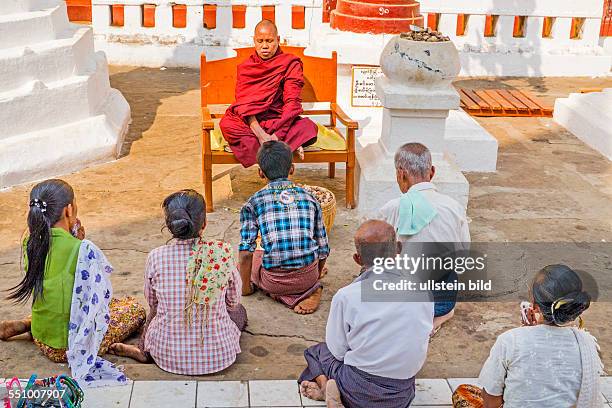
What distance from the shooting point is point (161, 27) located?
1113 cm

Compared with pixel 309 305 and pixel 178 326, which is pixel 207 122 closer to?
pixel 309 305

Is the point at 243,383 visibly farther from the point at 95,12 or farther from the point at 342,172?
the point at 95,12

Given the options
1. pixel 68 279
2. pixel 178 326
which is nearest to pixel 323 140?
pixel 178 326

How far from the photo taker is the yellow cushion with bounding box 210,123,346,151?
6.28 m

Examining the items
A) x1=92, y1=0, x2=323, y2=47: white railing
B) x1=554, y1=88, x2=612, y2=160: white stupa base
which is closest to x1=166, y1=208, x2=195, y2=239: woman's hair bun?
x1=554, y1=88, x2=612, y2=160: white stupa base

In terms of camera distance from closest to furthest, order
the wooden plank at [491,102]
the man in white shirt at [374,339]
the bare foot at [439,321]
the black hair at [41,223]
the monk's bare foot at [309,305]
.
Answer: the man in white shirt at [374,339]
the black hair at [41,223]
the bare foot at [439,321]
the monk's bare foot at [309,305]
the wooden plank at [491,102]

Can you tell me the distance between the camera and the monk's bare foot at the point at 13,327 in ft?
13.9

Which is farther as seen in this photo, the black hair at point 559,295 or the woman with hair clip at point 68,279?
the woman with hair clip at point 68,279

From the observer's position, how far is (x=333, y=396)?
11.7 feet

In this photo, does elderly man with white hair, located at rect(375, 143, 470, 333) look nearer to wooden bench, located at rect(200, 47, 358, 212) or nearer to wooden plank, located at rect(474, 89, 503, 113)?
wooden bench, located at rect(200, 47, 358, 212)

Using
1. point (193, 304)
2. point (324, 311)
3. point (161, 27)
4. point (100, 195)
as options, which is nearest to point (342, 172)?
point (100, 195)

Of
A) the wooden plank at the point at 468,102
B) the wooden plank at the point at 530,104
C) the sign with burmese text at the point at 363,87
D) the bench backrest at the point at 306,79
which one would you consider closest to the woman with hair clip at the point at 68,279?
the bench backrest at the point at 306,79

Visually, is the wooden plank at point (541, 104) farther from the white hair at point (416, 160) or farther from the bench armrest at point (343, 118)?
the white hair at point (416, 160)

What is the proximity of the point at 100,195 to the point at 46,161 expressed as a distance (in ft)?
2.05
